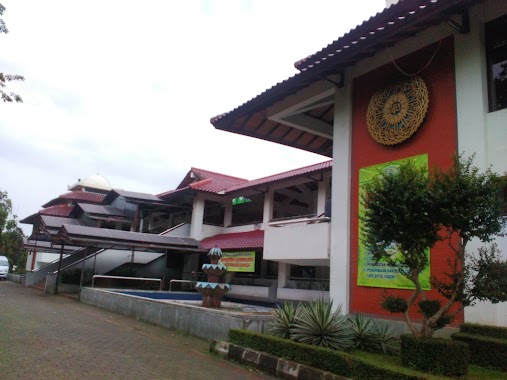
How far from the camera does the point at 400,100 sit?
31.1 ft

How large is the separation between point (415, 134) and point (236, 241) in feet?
42.5

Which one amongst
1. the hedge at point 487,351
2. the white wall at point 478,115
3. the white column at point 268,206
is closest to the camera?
the hedge at point 487,351

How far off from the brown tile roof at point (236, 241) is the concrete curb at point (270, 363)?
9.92m

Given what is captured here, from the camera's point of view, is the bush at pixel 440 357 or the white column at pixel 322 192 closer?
the bush at pixel 440 357

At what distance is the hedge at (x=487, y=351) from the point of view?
6.54 meters

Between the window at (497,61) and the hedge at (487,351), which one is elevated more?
the window at (497,61)

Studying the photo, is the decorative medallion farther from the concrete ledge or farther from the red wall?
the concrete ledge

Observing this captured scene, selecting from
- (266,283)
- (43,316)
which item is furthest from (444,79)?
(266,283)

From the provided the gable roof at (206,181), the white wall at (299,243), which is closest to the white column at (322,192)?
the white wall at (299,243)

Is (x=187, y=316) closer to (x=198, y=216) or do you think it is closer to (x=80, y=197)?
(x=198, y=216)

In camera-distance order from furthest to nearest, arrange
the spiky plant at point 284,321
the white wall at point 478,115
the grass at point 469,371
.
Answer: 1. the spiky plant at point 284,321
2. the white wall at point 478,115
3. the grass at point 469,371

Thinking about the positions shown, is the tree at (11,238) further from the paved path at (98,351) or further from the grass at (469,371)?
the grass at (469,371)

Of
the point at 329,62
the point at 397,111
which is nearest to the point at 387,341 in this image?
the point at 397,111

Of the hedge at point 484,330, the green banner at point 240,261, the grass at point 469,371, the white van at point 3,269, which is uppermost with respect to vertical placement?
the green banner at point 240,261
